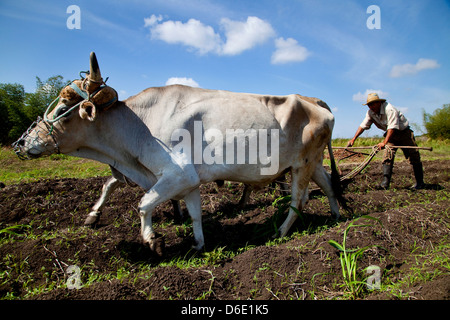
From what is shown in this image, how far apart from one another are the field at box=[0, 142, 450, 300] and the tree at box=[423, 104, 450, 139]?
24953mm

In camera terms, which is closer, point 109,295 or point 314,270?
point 109,295

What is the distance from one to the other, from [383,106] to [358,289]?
211 inches

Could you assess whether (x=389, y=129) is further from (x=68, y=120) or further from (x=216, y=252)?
(x=68, y=120)

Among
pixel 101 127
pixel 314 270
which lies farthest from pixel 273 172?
pixel 101 127

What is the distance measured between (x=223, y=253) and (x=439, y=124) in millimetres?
28864

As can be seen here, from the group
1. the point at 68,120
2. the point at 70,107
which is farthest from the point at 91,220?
the point at 70,107

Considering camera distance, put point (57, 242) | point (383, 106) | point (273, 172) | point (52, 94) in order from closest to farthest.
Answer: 1. point (57, 242)
2. point (273, 172)
3. point (383, 106)
4. point (52, 94)

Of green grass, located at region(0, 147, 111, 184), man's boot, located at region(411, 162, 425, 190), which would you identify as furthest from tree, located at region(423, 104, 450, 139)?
green grass, located at region(0, 147, 111, 184)

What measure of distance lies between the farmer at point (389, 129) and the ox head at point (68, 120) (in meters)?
5.35

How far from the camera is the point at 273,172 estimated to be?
4.10 m

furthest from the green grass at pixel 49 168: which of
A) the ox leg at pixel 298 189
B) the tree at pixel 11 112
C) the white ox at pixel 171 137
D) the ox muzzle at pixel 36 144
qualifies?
the ox leg at pixel 298 189

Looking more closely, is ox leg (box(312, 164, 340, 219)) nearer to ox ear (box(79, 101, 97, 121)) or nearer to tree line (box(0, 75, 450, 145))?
ox ear (box(79, 101, 97, 121))

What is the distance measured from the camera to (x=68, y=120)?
12.1 feet

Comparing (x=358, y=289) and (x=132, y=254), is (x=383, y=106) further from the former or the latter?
(x=132, y=254)
